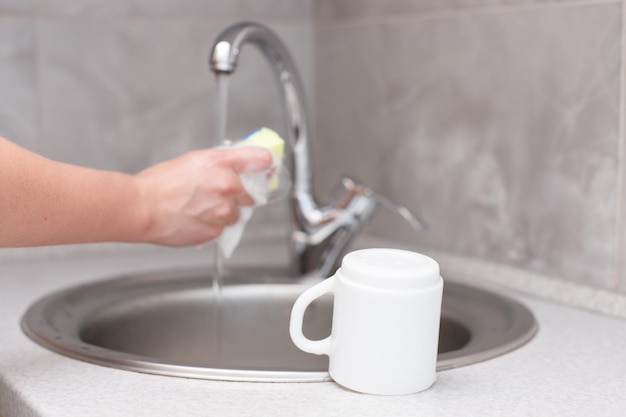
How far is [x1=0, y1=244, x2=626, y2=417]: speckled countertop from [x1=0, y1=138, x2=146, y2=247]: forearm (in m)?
0.12

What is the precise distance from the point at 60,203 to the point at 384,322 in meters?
0.35

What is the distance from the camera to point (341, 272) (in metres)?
0.67

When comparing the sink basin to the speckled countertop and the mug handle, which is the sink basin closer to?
the speckled countertop

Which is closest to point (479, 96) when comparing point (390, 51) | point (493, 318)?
point (390, 51)

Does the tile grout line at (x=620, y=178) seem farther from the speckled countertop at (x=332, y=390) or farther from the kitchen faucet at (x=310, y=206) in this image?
the kitchen faucet at (x=310, y=206)

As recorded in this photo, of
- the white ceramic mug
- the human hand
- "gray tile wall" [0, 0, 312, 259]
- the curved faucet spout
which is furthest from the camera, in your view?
"gray tile wall" [0, 0, 312, 259]

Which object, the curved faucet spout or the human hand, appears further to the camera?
the curved faucet spout

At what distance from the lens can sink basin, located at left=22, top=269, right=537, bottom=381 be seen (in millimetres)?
941

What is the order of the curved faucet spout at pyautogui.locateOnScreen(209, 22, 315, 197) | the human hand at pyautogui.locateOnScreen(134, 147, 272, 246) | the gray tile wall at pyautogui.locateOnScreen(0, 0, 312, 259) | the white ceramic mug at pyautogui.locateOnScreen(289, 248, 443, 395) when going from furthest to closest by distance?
the gray tile wall at pyautogui.locateOnScreen(0, 0, 312, 259)
the curved faucet spout at pyautogui.locateOnScreen(209, 22, 315, 197)
the human hand at pyautogui.locateOnScreen(134, 147, 272, 246)
the white ceramic mug at pyautogui.locateOnScreen(289, 248, 443, 395)

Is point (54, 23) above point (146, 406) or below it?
above

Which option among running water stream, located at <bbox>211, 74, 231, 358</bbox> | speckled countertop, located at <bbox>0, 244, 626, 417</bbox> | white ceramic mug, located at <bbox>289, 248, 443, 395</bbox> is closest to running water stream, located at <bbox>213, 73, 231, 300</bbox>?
running water stream, located at <bbox>211, 74, 231, 358</bbox>

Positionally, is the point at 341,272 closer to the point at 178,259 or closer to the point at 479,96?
the point at 479,96

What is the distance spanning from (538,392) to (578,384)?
0.16 ft

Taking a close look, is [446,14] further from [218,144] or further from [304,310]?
[304,310]
